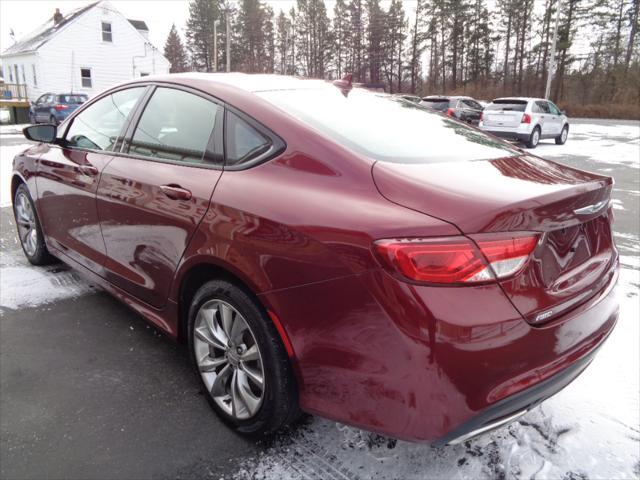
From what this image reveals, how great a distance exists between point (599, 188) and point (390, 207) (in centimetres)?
99

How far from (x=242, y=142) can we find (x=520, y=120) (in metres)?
15.7

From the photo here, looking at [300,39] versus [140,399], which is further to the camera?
[300,39]

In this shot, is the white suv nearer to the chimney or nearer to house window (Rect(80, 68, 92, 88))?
house window (Rect(80, 68, 92, 88))

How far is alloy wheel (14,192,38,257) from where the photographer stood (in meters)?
4.22

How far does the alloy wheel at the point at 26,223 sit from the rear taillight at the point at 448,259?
12.0ft

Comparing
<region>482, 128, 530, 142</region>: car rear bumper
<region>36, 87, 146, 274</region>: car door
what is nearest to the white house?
<region>482, 128, 530, 142</region>: car rear bumper

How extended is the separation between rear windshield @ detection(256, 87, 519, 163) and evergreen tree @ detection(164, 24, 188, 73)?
223 feet

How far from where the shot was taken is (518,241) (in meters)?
1.64

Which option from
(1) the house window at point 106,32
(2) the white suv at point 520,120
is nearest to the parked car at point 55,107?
(1) the house window at point 106,32

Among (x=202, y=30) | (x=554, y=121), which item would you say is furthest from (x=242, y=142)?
(x=202, y=30)

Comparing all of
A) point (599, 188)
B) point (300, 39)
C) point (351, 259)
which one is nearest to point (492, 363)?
point (351, 259)

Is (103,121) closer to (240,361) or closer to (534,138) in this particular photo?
(240,361)

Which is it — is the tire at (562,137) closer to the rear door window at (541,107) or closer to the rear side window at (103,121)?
the rear door window at (541,107)

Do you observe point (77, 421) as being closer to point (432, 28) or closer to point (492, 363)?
point (492, 363)
